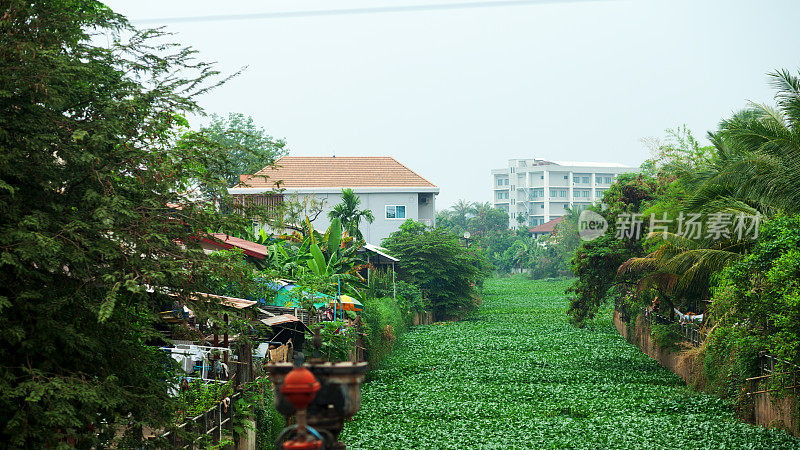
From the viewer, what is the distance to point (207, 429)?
33.4 ft

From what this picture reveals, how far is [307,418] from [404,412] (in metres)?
13.9

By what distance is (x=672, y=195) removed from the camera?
20609mm

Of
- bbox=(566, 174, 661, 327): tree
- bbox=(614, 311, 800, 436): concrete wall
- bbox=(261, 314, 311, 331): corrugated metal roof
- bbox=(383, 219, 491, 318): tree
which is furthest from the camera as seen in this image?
bbox=(383, 219, 491, 318): tree

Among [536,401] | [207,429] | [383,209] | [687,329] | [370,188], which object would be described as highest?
[370,188]

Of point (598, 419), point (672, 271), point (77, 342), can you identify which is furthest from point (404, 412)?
point (77, 342)

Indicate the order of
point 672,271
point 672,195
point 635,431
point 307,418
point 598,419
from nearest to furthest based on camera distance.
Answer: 1. point 307,418
2. point 635,431
3. point 598,419
4. point 672,271
5. point 672,195

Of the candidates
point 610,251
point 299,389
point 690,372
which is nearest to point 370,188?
point 610,251

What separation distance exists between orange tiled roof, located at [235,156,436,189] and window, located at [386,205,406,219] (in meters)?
1.30

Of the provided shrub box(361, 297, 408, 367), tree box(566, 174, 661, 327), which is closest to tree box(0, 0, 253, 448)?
shrub box(361, 297, 408, 367)

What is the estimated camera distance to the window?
44.7 meters

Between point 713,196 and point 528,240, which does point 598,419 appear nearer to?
point 713,196

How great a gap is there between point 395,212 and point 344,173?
13.2ft

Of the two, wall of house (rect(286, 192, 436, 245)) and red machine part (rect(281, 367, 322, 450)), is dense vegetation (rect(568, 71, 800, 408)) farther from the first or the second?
wall of house (rect(286, 192, 436, 245))

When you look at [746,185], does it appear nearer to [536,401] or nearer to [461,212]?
[536,401]
